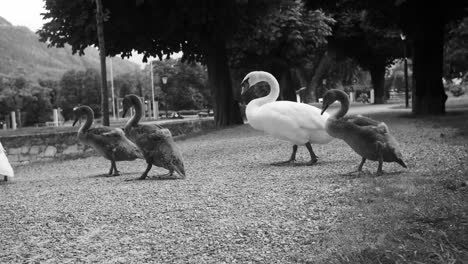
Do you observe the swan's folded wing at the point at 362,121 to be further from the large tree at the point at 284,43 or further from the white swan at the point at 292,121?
the large tree at the point at 284,43

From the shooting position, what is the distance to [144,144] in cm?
904

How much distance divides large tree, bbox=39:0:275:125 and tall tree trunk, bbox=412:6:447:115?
20.7ft

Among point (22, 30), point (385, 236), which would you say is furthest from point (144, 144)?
point (22, 30)

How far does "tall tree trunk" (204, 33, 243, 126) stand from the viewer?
2347cm

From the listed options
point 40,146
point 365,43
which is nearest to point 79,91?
point 365,43

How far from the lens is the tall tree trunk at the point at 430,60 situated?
22047 mm

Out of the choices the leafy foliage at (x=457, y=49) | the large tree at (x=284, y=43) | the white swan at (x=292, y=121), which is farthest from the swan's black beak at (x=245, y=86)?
the leafy foliage at (x=457, y=49)

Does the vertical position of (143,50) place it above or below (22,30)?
below

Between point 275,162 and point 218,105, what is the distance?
44.8ft

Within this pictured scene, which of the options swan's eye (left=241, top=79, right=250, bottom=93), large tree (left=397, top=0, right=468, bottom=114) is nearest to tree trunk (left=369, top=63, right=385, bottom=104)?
large tree (left=397, top=0, right=468, bottom=114)

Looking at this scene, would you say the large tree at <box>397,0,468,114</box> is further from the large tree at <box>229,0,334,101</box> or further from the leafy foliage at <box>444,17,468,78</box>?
the leafy foliage at <box>444,17,468,78</box>

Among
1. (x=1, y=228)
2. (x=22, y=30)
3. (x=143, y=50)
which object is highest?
(x=22, y=30)

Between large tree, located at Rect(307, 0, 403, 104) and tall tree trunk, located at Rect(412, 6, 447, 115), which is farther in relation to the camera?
large tree, located at Rect(307, 0, 403, 104)

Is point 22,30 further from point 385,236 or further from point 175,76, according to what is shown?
point 385,236
